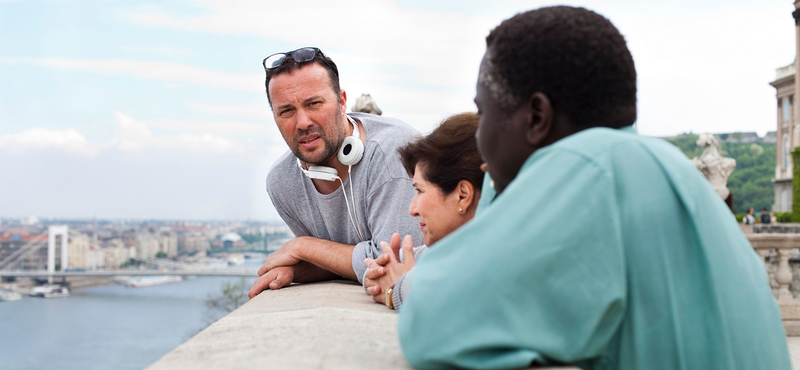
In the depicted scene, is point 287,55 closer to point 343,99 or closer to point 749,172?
point 343,99

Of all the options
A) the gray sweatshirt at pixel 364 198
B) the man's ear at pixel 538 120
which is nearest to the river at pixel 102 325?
the gray sweatshirt at pixel 364 198

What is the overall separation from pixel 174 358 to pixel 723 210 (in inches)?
39.4

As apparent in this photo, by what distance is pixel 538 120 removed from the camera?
1.22 metres

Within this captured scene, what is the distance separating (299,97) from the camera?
120 inches

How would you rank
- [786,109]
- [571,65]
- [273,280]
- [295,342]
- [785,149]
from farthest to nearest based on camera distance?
[785,149], [786,109], [273,280], [295,342], [571,65]

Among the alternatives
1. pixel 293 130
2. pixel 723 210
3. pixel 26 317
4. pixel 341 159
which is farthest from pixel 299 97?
pixel 26 317

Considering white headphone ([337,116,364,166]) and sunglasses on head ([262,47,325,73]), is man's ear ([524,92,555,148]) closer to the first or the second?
white headphone ([337,116,364,166])

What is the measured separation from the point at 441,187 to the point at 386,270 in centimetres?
34

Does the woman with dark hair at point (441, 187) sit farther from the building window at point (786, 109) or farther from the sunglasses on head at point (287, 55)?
the building window at point (786, 109)

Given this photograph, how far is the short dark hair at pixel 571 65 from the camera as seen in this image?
118 centimetres

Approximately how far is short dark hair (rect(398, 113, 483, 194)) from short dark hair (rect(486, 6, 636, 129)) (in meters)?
1.08

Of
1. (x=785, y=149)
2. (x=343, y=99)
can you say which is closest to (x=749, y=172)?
(x=785, y=149)

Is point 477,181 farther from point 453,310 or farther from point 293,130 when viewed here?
point 453,310

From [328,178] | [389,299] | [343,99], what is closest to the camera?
[389,299]
